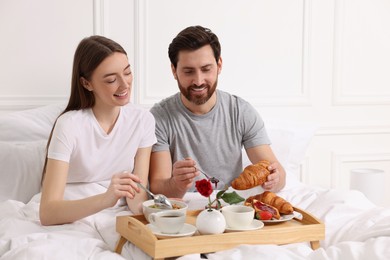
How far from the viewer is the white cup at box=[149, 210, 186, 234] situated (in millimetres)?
1741

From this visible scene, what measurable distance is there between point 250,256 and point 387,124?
2360mm

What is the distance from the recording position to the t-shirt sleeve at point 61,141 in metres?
2.06

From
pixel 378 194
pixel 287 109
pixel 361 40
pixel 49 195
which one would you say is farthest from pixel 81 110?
pixel 361 40

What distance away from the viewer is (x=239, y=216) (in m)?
1.81

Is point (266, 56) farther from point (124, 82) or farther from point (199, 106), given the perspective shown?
point (124, 82)

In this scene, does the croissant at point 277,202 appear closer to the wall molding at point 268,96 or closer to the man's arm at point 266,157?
the man's arm at point 266,157

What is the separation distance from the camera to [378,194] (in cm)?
329

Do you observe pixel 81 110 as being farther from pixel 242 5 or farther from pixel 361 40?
pixel 361 40

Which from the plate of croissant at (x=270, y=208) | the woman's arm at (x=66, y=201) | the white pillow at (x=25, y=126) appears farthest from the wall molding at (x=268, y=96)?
the plate of croissant at (x=270, y=208)

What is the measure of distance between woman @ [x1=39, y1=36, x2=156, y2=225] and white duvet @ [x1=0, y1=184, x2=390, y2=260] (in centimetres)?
7

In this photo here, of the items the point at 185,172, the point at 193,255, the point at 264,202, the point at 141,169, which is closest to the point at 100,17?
the point at 141,169

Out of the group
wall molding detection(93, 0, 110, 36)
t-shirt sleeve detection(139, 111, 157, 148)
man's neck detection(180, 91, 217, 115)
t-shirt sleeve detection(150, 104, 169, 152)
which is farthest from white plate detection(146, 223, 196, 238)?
wall molding detection(93, 0, 110, 36)

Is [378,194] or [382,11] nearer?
[378,194]

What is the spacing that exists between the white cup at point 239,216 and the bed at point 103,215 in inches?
4.3
